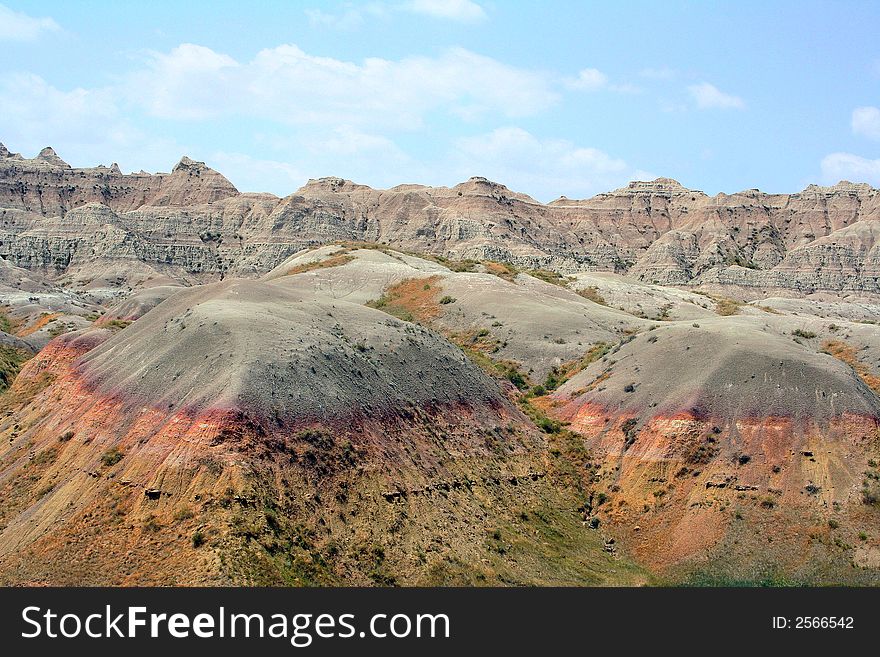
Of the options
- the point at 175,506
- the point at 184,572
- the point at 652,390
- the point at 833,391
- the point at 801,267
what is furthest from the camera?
the point at 801,267

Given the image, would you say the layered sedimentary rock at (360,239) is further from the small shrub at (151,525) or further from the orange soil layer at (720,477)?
the small shrub at (151,525)

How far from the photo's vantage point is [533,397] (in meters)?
60.3

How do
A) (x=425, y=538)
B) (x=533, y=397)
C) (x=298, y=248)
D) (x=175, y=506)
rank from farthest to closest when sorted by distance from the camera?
(x=298, y=248), (x=533, y=397), (x=425, y=538), (x=175, y=506)

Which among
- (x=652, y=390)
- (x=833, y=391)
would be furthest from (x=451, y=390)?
(x=833, y=391)

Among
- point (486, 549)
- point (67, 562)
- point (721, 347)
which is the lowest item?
point (486, 549)

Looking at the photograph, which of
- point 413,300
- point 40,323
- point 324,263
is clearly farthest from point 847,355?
point 40,323

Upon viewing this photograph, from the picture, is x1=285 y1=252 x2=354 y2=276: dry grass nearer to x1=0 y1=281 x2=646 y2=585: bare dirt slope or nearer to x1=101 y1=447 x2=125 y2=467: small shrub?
x1=0 y1=281 x2=646 y2=585: bare dirt slope

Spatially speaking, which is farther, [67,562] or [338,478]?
[338,478]

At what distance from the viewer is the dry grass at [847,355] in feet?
244

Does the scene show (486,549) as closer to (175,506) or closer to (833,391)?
(175,506)

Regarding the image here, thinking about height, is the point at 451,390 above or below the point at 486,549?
above

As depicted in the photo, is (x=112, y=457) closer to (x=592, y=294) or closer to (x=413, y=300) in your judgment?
(x=413, y=300)

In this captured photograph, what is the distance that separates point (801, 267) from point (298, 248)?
355 ft

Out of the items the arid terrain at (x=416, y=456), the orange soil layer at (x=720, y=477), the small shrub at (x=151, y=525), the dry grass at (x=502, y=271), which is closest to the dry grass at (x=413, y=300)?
the dry grass at (x=502, y=271)
